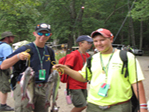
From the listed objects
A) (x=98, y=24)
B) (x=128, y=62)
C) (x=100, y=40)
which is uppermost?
(x=98, y=24)

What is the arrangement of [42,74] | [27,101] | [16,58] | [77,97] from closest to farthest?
[16,58]
[27,101]
[42,74]
[77,97]

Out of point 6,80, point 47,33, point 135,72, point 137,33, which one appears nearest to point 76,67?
point 47,33

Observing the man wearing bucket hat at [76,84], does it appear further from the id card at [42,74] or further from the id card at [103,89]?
the id card at [103,89]

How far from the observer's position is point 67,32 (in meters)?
17.5

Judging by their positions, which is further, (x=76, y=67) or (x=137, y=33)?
(x=137, y=33)

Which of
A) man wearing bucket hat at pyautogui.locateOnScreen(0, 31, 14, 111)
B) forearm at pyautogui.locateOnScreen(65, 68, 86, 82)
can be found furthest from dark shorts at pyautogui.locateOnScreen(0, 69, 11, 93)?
forearm at pyautogui.locateOnScreen(65, 68, 86, 82)

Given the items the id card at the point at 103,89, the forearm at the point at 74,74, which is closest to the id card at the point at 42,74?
the forearm at the point at 74,74

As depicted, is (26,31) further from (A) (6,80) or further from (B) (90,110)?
(B) (90,110)

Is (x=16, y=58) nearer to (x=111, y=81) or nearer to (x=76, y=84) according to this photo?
(x=111, y=81)

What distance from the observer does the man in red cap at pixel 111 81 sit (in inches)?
74.1

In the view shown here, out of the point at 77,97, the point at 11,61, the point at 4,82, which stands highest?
the point at 11,61

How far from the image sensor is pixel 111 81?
191cm

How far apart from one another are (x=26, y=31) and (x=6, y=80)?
87.5ft

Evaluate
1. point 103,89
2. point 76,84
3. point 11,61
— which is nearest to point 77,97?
point 76,84
